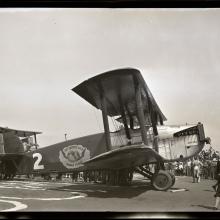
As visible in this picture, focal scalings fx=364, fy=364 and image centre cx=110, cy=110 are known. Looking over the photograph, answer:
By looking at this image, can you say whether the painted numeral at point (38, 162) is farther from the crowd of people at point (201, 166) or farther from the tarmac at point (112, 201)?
the crowd of people at point (201, 166)

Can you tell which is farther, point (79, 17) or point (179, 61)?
point (179, 61)

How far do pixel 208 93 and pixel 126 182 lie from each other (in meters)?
4.19

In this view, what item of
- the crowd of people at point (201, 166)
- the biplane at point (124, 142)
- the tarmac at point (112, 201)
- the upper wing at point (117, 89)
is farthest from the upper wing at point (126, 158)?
the crowd of people at point (201, 166)

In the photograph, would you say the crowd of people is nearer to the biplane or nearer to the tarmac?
the biplane

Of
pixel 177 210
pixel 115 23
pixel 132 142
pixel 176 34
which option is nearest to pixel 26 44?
pixel 115 23

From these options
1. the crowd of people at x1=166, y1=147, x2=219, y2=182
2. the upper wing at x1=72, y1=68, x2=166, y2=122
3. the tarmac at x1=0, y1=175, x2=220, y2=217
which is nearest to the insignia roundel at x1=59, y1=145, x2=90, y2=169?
the upper wing at x1=72, y1=68, x2=166, y2=122

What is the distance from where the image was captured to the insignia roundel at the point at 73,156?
1049cm

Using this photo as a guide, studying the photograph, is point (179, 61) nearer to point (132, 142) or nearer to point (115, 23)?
point (115, 23)

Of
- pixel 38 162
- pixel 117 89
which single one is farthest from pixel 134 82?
pixel 38 162

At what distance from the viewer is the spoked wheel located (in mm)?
8938

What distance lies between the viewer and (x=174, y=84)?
8.02 m

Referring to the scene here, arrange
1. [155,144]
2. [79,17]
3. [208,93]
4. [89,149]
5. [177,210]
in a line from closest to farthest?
[177,210]
[79,17]
[208,93]
[155,144]
[89,149]

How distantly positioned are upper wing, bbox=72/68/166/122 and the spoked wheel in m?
1.74

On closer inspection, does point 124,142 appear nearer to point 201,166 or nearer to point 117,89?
point 117,89
